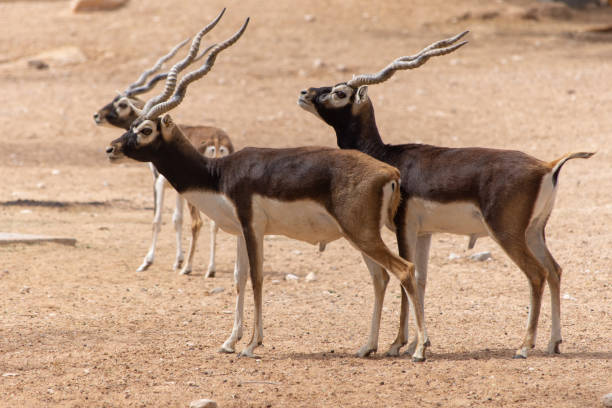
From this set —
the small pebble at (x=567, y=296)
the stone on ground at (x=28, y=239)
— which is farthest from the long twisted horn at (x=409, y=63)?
the stone on ground at (x=28, y=239)

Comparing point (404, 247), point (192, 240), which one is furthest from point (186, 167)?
point (192, 240)

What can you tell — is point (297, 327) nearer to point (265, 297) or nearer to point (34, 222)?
point (265, 297)

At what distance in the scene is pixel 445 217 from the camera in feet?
20.9

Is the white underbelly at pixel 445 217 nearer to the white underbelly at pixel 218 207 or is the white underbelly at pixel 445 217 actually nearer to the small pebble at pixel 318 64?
the white underbelly at pixel 218 207

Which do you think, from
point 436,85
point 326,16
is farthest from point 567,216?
point 326,16

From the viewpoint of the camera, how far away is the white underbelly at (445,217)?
6281 mm

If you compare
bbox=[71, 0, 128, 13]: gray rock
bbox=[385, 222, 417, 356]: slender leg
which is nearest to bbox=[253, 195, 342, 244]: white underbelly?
bbox=[385, 222, 417, 356]: slender leg

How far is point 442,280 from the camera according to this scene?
29.5 ft

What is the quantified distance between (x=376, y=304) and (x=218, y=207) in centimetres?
133

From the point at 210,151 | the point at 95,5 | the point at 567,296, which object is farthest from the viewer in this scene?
the point at 95,5

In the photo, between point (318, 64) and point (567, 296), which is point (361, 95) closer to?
point (567, 296)

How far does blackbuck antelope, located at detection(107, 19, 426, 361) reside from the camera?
19.8 ft

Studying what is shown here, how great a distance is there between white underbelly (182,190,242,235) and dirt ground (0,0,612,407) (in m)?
0.89

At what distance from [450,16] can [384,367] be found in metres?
19.7
